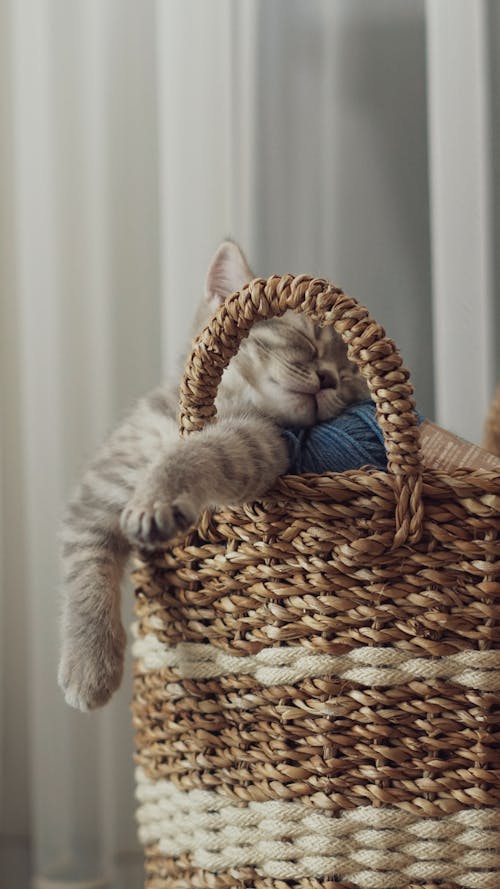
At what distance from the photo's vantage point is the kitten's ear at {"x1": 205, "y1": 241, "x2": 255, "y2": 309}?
112 cm

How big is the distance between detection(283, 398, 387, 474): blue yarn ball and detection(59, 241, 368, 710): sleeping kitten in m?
0.02

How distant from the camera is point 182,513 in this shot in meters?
0.78

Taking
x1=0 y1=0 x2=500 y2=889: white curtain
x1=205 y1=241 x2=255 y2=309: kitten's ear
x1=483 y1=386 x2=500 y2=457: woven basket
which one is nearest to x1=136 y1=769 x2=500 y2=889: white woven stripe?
x1=205 y1=241 x2=255 y2=309: kitten's ear

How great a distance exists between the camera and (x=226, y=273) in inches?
45.3

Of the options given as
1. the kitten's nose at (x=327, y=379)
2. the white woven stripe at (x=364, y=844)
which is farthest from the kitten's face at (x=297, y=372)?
the white woven stripe at (x=364, y=844)

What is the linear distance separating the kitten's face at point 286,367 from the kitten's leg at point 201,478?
0.13m

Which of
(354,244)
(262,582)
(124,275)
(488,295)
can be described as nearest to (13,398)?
(124,275)

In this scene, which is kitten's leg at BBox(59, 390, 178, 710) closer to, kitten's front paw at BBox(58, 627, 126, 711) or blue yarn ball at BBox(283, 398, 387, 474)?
kitten's front paw at BBox(58, 627, 126, 711)

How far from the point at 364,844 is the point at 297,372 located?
1.64ft

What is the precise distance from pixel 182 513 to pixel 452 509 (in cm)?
22

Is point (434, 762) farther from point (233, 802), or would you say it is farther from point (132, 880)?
point (132, 880)

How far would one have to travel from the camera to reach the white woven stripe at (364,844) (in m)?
0.82

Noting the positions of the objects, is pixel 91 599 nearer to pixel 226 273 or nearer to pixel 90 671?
pixel 90 671

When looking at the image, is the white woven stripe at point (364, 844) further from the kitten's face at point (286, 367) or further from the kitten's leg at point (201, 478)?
the kitten's face at point (286, 367)
